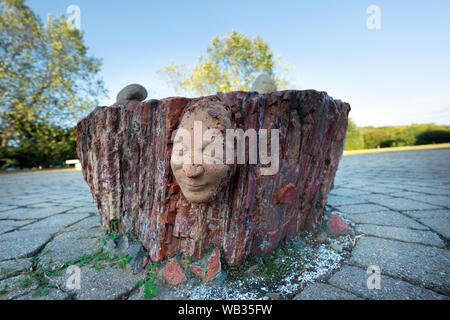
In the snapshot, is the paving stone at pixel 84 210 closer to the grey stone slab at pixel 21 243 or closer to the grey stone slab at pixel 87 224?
the grey stone slab at pixel 87 224

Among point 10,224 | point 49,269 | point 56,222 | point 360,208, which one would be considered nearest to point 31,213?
point 10,224

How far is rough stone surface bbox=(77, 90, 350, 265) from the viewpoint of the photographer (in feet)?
4.05

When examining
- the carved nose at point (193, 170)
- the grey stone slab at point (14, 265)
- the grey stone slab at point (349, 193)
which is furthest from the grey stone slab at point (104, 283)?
the grey stone slab at point (349, 193)

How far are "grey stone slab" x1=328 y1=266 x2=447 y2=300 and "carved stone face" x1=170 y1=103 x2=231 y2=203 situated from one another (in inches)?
35.0

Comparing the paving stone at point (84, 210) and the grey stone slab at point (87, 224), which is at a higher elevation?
the grey stone slab at point (87, 224)

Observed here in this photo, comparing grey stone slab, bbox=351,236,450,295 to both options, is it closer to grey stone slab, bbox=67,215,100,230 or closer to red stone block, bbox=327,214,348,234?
red stone block, bbox=327,214,348,234

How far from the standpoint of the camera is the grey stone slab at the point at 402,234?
1685 mm

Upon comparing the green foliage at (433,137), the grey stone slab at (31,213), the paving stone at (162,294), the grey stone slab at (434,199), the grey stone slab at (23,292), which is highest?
the green foliage at (433,137)

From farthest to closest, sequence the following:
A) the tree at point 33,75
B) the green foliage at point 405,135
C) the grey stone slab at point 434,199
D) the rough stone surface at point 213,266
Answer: the green foliage at point 405,135, the tree at point 33,75, the grey stone slab at point 434,199, the rough stone surface at point 213,266

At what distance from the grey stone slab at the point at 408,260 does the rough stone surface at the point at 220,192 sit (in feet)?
1.70

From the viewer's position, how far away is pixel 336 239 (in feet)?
5.75

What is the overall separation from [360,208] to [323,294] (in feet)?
6.01

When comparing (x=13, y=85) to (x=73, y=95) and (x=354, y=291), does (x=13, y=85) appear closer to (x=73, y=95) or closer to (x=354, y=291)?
(x=73, y=95)
